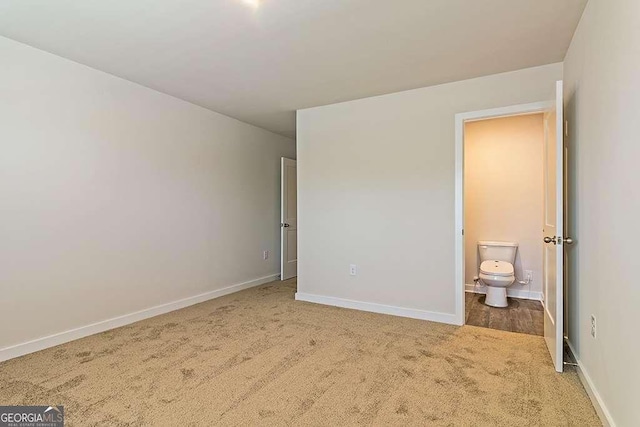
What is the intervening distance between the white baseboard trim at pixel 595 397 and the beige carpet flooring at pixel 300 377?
4 centimetres

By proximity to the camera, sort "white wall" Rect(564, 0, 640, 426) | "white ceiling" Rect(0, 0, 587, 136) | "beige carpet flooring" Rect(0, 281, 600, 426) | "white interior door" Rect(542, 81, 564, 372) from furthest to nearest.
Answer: "white interior door" Rect(542, 81, 564, 372)
"white ceiling" Rect(0, 0, 587, 136)
"beige carpet flooring" Rect(0, 281, 600, 426)
"white wall" Rect(564, 0, 640, 426)

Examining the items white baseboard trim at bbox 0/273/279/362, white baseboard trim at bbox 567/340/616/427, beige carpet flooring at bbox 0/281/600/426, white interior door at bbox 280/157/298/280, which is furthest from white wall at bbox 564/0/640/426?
white interior door at bbox 280/157/298/280

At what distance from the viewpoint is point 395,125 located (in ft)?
12.0

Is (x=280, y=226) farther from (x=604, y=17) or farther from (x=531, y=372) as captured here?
(x=604, y=17)

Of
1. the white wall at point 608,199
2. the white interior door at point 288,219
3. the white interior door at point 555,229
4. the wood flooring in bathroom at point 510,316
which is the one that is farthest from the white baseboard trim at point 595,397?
the white interior door at point 288,219

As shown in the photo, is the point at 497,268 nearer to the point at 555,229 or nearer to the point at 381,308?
the point at 381,308

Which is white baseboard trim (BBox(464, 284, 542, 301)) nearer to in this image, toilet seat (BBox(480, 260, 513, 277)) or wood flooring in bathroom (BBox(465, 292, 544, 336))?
wood flooring in bathroom (BBox(465, 292, 544, 336))

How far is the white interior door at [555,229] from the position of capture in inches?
89.3

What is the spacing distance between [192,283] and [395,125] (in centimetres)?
289

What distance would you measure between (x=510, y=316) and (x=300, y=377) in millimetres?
2453

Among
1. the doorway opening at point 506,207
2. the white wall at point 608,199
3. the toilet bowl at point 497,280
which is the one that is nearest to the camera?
the white wall at point 608,199

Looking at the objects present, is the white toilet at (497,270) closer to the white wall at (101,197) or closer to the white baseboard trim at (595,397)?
the white baseboard trim at (595,397)

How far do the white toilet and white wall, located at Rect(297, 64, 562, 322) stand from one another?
84 centimetres

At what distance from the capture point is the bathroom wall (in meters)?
4.29
